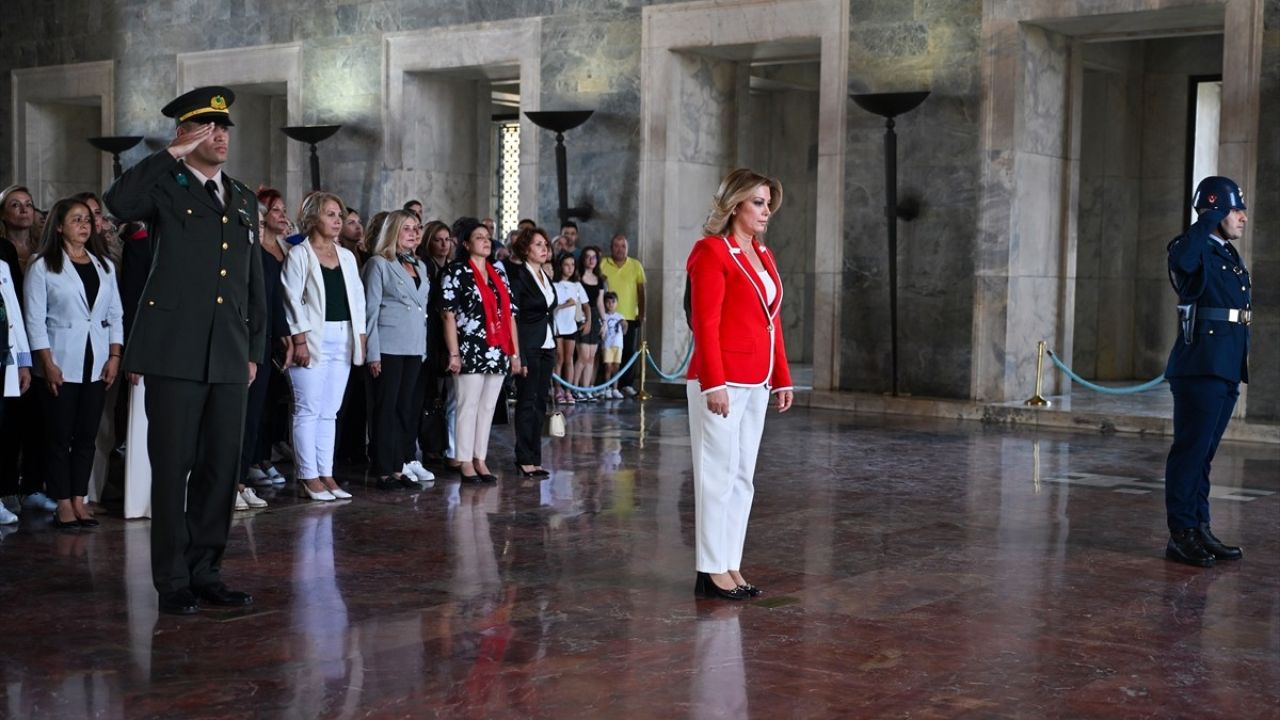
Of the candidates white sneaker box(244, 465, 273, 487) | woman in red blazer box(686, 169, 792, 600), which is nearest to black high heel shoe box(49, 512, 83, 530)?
white sneaker box(244, 465, 273, 487)

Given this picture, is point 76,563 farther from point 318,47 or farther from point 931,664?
point 318,47

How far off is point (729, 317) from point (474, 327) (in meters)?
3.33

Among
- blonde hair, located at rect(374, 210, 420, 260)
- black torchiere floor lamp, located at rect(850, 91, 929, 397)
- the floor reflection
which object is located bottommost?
the floor reflection

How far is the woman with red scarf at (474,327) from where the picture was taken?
9148 millimetres

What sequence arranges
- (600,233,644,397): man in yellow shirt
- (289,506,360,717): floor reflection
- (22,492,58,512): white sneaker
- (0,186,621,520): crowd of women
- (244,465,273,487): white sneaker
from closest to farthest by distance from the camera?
(289,506,360,717): floor reflection, (0,186,621,520): crowd of women, (22,492,58,512): white sneaker, (244,465,273,487): white sneaker, (600,233,644,397): man in yellow shirt

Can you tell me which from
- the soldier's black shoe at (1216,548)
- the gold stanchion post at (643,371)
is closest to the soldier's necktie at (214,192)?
the soldier's black shoe at (1216,548)

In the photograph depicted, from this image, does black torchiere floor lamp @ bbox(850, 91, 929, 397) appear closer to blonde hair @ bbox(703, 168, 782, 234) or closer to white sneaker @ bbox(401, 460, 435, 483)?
white sneaker @ bbox(401, 460, 435, 483)

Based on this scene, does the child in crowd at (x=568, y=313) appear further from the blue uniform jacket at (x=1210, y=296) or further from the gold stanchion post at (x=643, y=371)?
the blue uniform jacket at (x=1210, y=296)

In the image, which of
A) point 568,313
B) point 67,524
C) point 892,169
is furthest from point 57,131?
point 67,524

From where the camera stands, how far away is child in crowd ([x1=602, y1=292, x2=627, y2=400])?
49.6ft

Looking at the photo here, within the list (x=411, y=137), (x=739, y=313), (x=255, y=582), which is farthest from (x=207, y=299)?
(x=411, y=137)

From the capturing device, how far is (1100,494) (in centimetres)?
938

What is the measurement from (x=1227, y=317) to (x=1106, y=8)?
6822 millimetres

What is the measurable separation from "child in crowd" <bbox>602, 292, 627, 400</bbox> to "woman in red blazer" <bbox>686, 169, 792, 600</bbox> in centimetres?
882
